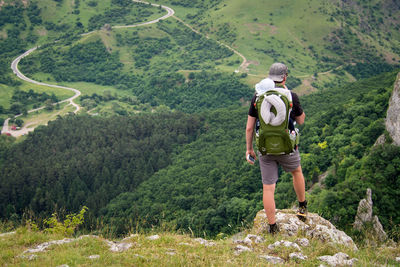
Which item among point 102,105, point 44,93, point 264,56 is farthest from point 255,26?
point 44,93

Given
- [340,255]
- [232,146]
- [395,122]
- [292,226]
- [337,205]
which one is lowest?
[232,146]

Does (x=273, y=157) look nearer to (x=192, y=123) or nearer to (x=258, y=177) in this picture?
(x=258, y=177)

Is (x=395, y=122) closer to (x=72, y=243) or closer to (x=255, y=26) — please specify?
(x=72, y=243)

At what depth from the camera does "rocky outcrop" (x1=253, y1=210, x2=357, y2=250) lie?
30.5ft

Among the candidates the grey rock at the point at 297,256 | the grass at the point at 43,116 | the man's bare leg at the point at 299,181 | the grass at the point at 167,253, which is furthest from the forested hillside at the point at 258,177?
the grass at the point at 43,116

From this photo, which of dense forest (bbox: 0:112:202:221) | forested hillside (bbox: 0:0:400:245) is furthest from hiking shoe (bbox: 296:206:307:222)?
dense forest (bbox: 0:112:202:221)

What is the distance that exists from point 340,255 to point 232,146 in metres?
70.5

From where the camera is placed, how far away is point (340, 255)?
305 inches

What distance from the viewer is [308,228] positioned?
9.73m

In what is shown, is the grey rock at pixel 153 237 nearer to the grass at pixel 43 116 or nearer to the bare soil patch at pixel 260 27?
the grass at pixel 43 116

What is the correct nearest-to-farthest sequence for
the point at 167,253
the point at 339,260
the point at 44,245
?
1. the point at 339,260
2. the point at 167,253
3. the point at 44,245

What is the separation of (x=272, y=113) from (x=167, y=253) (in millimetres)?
4216

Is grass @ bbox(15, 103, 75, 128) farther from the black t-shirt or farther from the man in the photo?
the black t-shirt

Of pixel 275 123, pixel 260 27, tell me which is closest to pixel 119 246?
pixel 275 123
